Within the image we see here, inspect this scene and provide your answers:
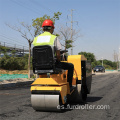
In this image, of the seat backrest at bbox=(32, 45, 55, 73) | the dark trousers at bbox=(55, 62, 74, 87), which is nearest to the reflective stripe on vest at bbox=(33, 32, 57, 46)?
the seat backrest at bbox=(32, 45, 55, 73)

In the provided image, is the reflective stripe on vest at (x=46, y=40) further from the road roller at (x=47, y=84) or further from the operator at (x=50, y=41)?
the road roller at (x=47, y=84)

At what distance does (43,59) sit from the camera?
4.72 meters

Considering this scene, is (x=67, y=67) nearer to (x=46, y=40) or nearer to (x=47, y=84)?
(x=47, y=84)

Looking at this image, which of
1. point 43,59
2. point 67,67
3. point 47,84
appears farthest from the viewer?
point 67,67

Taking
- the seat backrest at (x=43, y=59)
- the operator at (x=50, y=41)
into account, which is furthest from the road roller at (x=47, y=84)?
the operator at (x=50, y=41)

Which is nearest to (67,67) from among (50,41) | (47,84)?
(47,84)

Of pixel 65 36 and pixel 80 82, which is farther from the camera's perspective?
pixel 65 36

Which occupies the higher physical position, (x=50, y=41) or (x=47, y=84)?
(x=50, y=41)

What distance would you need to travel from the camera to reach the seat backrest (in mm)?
4676

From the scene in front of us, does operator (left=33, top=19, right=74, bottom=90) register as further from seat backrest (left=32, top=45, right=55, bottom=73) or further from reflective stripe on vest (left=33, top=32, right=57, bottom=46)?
seat backrest (left=32, top=45, right=55, bottom=73)

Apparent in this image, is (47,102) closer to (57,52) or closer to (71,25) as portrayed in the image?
(57,52)

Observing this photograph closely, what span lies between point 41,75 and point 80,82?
1.41 metres

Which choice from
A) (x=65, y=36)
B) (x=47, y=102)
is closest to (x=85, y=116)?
(x=47, y=102)

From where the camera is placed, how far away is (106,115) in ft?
15.6
